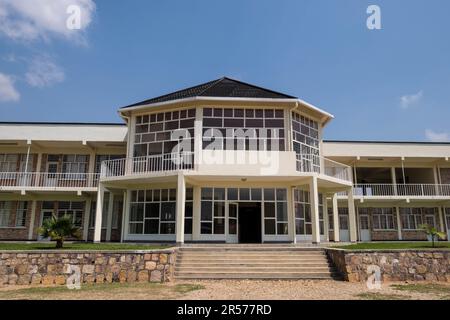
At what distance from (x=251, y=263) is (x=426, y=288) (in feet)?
16.6

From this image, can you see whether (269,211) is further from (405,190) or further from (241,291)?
(405,190)

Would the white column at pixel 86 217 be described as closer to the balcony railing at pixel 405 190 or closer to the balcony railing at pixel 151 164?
the balcony railing at pixel 151 164

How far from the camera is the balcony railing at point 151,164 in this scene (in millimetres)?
15898

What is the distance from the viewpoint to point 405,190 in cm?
2317

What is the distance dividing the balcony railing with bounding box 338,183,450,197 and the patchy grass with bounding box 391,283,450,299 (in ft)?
42.1

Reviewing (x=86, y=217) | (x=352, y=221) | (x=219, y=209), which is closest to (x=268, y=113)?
(x=219, y=209)

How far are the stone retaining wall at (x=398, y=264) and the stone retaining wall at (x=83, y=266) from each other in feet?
18.2

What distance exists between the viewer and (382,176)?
92.9 ft

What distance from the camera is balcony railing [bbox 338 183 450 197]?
23.4 m

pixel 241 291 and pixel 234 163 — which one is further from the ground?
pixel 234 163

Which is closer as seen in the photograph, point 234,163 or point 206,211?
point 234,163

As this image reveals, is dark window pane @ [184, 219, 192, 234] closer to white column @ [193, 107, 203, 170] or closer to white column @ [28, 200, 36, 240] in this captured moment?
white column @ [193, 107, 203, 170]

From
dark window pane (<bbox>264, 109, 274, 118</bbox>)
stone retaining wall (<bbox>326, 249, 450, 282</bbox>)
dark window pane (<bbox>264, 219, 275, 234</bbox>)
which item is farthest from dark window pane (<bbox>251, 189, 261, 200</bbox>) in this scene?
stone retaining wall (<bbox>326, 249, 450, 282</bbox>)

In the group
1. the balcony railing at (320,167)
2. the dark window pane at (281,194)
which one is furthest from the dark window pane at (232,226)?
the balcony railing at (320,167)
